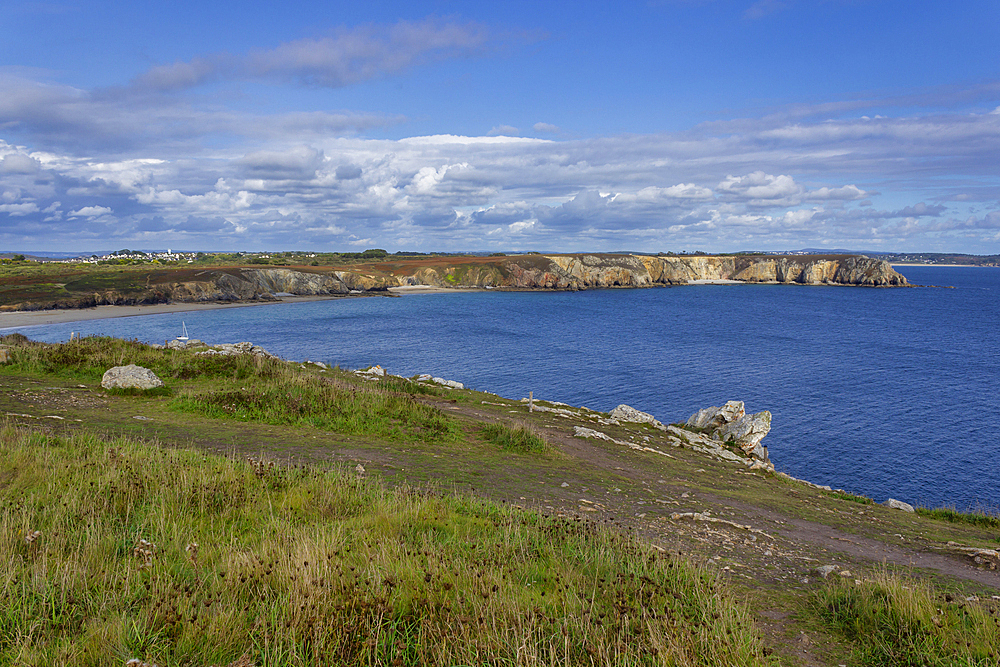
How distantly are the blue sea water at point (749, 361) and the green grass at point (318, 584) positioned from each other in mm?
21586

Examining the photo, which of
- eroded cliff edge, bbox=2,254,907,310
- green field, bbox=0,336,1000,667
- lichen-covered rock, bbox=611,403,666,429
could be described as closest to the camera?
green field, bbox=0,336,1000,667

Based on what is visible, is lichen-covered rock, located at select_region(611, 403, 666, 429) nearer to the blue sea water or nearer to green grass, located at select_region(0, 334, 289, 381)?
the blue sea water

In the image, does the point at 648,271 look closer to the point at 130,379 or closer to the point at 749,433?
the point at 749,433

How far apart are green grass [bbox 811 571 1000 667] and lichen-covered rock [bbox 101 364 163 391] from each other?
59.7 feet

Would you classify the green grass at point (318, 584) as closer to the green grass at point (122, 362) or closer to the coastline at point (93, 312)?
the green grass at point (122, 362)

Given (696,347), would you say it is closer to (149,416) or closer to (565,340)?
(565,340)

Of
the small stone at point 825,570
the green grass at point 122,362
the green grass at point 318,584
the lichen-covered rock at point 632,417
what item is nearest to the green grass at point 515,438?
the green grass at point 318,584

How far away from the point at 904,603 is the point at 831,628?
757mm

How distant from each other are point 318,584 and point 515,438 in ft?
34.3

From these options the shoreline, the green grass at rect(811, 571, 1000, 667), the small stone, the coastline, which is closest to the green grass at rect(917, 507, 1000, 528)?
the small stone

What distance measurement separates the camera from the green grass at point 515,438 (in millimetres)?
14336

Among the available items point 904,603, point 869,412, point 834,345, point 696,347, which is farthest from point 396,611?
point 834,345

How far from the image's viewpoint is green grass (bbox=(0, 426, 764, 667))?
154 inches

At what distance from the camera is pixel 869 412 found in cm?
3278
